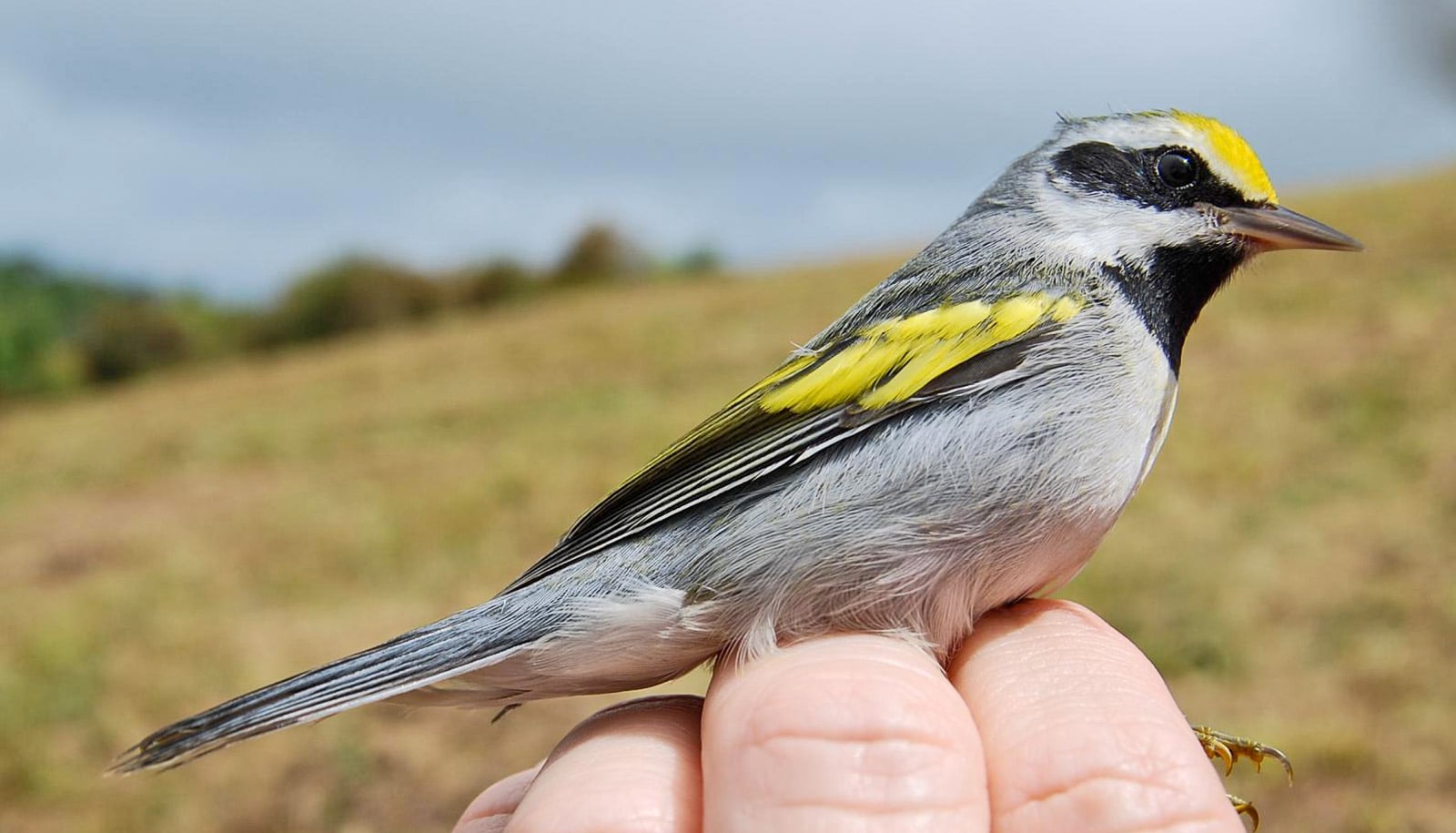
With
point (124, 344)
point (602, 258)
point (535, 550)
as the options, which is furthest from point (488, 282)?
point (535, 550)

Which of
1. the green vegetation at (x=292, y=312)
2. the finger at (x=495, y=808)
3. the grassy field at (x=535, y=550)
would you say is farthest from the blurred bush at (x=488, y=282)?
the finger at (x=495, y=808)

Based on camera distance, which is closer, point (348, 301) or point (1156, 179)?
point (1156, 179)

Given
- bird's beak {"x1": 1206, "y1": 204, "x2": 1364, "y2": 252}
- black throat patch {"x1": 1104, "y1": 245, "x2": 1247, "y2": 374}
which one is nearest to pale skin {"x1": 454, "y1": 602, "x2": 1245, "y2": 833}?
black throat patch {"x1": 1104, "y1": 245, "x2": 1247, "y2": 374}

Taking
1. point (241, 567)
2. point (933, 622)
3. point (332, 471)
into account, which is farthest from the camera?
point (332, 471)

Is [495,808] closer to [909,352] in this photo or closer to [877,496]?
[877,496]

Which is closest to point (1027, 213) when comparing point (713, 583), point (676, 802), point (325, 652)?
point (713, 583)

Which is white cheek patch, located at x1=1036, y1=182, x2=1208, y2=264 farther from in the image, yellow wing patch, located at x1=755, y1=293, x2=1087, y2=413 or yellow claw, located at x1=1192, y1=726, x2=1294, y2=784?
yellow claw, located at x1=1192, y1=726, x2=1294, y2=784

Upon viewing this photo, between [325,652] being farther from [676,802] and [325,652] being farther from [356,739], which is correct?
[676,802]
